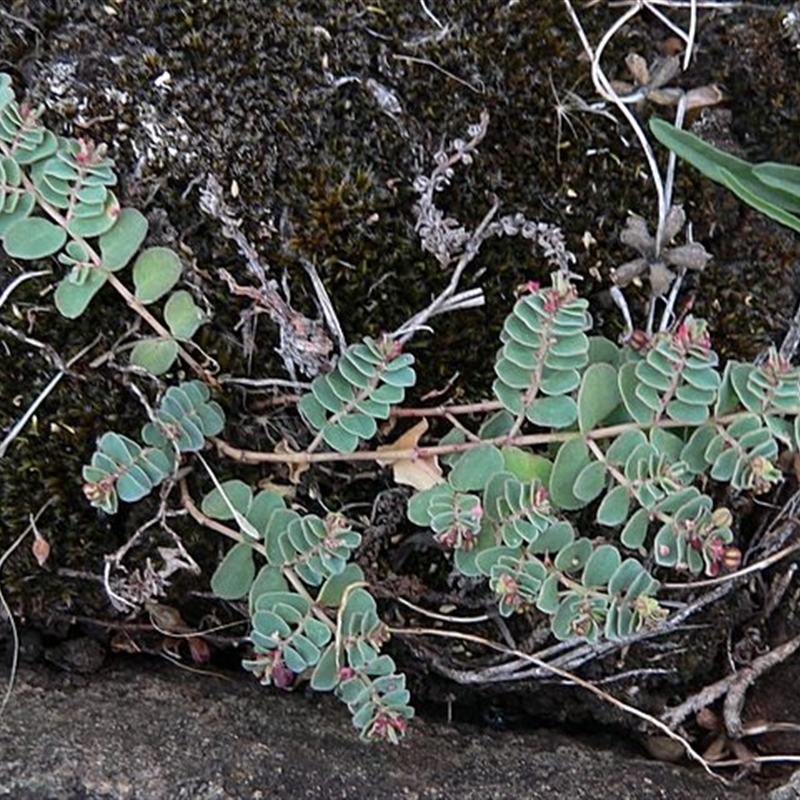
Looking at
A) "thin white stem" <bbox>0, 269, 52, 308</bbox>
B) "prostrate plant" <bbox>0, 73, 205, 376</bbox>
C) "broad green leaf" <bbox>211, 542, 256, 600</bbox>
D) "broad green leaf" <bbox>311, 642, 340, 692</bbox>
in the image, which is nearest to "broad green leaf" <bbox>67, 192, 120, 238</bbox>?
"prostrate plant" <bbox>0, 73, 205, 376</bbox>

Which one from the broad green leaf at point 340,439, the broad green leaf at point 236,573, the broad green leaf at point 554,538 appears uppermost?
the broad green leaf at point 340,439

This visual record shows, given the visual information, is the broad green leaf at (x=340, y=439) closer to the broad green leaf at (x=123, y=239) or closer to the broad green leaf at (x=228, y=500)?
the broad green leaf at (x=228, y=500)

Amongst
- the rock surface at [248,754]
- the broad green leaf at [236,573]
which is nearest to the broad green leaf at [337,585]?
the broad green leaf at [236,573]

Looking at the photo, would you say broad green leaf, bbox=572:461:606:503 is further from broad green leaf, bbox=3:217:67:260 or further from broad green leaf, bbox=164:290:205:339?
broad green leaf, bbox=3:217:67:260

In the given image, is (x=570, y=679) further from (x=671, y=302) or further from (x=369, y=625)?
(x=671, y=302)

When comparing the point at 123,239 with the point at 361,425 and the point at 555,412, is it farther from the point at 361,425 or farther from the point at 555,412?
the point at 555,412

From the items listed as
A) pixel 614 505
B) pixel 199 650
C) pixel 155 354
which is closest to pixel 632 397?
pixel 614 505

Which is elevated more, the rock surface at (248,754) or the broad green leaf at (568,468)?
the broad green leaf at (568,468)
